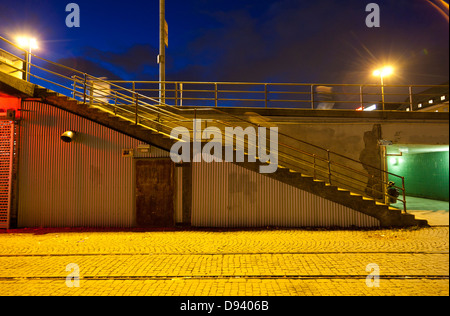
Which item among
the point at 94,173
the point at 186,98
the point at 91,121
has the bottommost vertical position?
the point at 94,173

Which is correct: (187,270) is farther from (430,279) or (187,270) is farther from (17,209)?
(17,209)

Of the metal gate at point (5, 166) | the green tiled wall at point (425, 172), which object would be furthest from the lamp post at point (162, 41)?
the green tiled wall at point (425, 172)

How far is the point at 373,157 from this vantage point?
441 inches

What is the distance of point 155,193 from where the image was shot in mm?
9391

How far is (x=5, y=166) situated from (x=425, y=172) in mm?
21809

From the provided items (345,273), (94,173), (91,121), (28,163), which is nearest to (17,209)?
(28,163)

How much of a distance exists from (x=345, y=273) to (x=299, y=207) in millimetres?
3897

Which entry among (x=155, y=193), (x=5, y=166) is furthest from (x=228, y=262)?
(x=5, y=166)

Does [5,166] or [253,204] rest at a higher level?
[5,166]

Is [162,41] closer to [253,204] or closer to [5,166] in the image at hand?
[5,166]

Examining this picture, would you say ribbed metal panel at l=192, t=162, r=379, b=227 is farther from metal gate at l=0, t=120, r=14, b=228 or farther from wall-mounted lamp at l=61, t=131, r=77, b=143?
metal gate at l=0, t=120, r=14, b=228

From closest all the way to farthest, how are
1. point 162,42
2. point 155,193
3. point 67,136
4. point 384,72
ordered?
point 67,136, point 155,193, point 162,42, point 384,72

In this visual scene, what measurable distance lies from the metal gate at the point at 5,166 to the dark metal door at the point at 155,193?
181 inches
